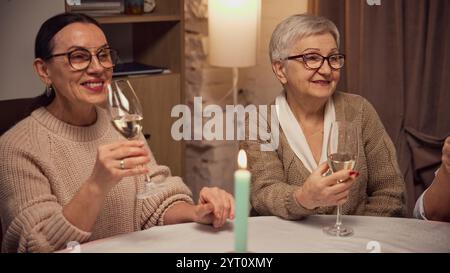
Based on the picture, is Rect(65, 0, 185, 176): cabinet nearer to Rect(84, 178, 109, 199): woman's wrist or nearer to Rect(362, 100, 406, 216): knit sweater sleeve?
Rect(362, 100, 406, 216): knit sweater sleeve

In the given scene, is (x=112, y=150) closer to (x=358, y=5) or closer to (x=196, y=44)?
(x=358, y=5)

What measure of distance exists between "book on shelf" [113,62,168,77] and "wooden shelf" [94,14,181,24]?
208mm

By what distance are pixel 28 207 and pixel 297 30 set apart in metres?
0.94

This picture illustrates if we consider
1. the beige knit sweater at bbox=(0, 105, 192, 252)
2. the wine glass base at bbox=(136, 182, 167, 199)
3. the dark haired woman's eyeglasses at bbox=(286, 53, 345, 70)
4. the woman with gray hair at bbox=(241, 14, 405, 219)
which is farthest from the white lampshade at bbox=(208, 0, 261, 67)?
the wine glass base at bbox=(136, 182, 167, 199)

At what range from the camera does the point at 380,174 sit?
1.97m

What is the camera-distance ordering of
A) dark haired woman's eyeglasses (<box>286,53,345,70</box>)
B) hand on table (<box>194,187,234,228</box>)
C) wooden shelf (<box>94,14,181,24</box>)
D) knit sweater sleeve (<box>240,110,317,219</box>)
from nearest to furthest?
1. hand on table (<box>194,187,234,228</box>)
2. knit sweater sleeve (<box>240,110,317,219</box>)
3. dark haired woman's eyeglasses (<box>286,53,345,70</box>)
4. wooden shelf (<box>94,14,181,24</box>)

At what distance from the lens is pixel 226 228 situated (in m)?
1.52

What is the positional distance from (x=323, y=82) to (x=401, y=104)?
776mm

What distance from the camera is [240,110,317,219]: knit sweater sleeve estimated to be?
1.62m

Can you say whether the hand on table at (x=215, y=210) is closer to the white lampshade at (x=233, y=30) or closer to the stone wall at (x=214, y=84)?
the white lampshade at (x=233, y=30)

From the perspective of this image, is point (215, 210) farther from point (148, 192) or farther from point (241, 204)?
point (241, 204)

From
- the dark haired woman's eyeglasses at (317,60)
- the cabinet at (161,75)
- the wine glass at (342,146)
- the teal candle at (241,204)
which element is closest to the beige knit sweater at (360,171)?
the dark haired woman's eyeglasses at (317,60)

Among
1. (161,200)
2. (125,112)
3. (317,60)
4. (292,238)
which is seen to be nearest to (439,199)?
(292,238)

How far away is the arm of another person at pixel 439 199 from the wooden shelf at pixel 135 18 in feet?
5.28
